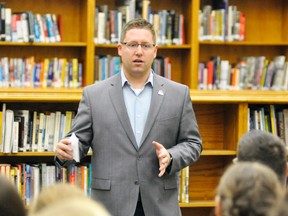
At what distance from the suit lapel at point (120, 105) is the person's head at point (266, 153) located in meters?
1.19

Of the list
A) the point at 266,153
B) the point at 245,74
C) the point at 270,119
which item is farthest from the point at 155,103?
the point at 245,74

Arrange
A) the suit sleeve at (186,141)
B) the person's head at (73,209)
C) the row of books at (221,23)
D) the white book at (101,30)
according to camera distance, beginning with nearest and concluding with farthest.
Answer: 1. the person's head at (73,209)
2. the suit sleeve at (186,141)
3. the white book at (101,30)
4. the row of books at (221,23)

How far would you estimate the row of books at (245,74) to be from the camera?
8.12m

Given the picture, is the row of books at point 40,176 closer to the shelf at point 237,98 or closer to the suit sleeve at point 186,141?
the shelf at point 237,98

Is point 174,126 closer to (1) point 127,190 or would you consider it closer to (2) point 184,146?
(2) point 184,146

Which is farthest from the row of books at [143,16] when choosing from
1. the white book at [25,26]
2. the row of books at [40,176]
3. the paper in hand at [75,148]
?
the paper in hand at [75,148]

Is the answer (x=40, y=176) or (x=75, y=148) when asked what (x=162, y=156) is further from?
(x=40, y=176)

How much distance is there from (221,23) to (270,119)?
3266 mm

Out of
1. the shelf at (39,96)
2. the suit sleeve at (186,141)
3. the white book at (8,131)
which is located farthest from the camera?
the white book at (8,131)

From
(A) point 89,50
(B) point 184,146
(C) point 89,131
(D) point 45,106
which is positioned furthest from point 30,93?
(A) point 89,50

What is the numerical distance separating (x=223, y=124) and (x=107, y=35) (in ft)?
10.2

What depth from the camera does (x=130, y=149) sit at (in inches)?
147

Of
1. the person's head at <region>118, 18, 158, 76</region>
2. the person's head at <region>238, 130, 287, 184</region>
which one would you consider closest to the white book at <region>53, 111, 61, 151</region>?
the person's head at <region>118, 18, 158, 76</region>

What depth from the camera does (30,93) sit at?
4711 mm
